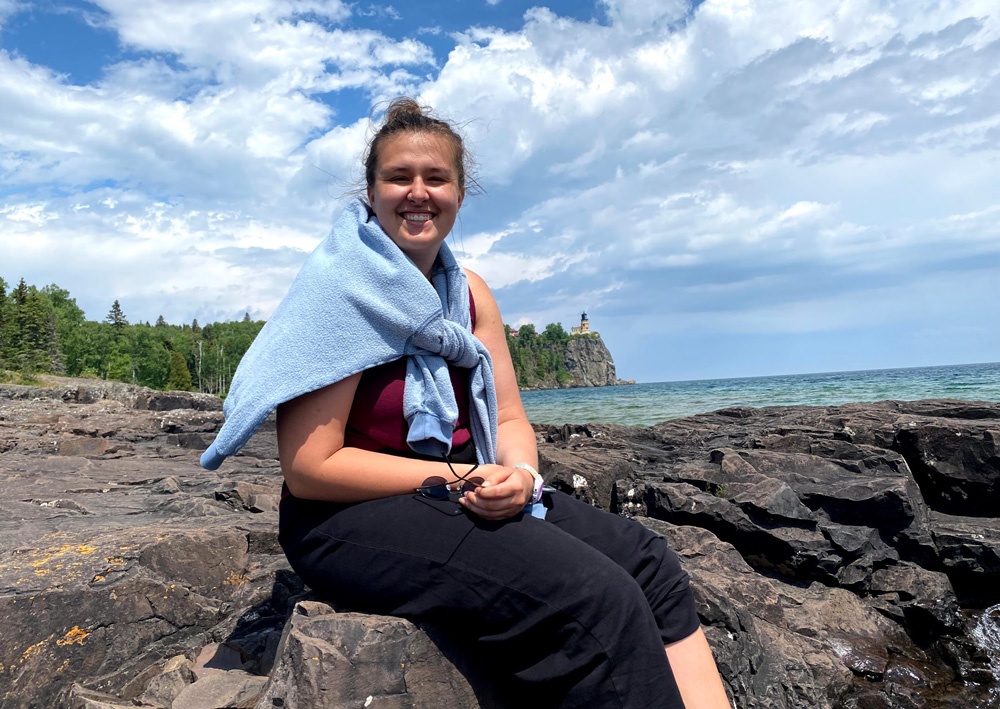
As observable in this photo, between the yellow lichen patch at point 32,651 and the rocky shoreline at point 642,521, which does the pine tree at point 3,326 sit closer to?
the rocky shoreline at point 642,521

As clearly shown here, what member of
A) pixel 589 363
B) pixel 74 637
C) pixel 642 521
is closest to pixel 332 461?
pixel 74 637

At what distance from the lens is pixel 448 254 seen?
8.95 feet

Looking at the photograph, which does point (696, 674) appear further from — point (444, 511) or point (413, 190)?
point (413, 190)

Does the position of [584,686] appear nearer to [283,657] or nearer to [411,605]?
[411,605]

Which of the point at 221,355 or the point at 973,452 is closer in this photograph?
the point at 973,452

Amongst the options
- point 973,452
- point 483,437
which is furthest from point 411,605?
point 973,452

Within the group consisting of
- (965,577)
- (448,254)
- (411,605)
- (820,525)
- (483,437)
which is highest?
(448,254)

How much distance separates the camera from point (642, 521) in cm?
529

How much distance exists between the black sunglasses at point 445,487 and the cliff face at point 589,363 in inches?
5123

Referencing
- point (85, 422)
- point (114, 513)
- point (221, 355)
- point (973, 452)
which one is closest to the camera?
point (114, 513)

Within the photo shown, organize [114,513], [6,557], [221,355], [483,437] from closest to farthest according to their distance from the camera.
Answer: [483,437] < [6,557] < [114,513] < [221,355]

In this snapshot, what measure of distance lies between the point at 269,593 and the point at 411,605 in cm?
161

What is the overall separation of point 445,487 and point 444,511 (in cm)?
9

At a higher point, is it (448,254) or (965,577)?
(448,254)
